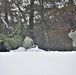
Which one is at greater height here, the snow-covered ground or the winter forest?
the winter forest

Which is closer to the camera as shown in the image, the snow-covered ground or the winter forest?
the snow-covered ground

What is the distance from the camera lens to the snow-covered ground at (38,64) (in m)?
3.41

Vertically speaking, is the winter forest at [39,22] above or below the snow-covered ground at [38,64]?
above

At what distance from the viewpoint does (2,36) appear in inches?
157

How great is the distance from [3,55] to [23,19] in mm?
862

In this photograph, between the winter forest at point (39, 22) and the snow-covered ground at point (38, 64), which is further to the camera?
the winter forest at point (39, 22)

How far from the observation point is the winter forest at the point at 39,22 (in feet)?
13.0

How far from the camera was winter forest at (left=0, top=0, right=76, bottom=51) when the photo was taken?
3971 millimetres

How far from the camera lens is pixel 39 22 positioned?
401 centimetres

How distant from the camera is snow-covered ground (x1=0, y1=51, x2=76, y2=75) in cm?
341

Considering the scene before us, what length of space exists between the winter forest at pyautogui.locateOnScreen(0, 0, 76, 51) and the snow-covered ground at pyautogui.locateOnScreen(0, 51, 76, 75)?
554 mm

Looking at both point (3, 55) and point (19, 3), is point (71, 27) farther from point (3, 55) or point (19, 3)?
point (3, 55)

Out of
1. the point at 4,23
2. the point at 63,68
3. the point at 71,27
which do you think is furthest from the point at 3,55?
the point at 71,27

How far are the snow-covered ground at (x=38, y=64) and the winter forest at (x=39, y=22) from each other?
21.8 inches
